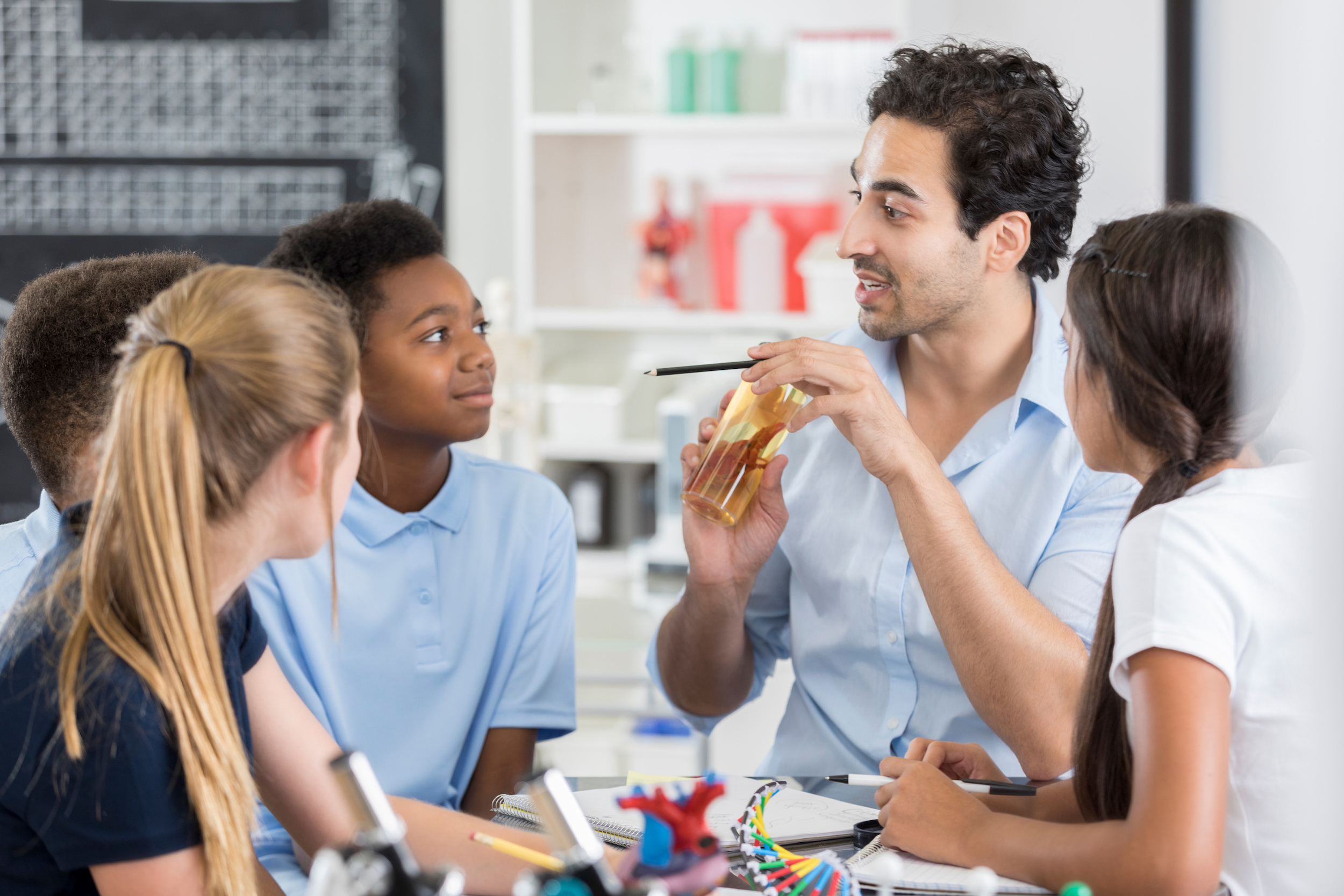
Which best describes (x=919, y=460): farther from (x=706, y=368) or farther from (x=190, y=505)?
(x=190, y=505)

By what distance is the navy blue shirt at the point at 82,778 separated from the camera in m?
0.76

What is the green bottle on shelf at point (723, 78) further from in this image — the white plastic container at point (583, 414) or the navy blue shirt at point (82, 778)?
the navy blue shirt at point (82, 778)

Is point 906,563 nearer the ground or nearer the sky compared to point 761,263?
nearer the ground

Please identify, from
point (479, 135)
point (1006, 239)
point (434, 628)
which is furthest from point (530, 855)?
point (479, 135)

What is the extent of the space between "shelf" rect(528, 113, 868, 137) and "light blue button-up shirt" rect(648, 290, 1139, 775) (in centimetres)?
149

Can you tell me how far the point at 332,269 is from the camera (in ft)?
4.56

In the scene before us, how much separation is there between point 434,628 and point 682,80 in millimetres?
1982

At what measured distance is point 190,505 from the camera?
2.51 ft

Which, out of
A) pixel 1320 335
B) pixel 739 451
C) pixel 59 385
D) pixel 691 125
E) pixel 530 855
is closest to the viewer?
pixel 1320 335

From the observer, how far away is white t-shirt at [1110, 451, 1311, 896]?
30.7 inches

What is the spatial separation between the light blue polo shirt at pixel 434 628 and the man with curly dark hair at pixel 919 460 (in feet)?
0.64

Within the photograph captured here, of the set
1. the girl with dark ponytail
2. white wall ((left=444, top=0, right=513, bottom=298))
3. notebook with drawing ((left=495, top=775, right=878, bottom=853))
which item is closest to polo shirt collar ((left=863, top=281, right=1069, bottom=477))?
the girl with dark ponytail

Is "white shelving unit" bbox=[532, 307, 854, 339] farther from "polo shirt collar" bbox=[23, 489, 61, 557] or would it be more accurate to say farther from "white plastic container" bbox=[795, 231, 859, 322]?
"polo shirt collar" bbox=[23, 489, 61, 557]

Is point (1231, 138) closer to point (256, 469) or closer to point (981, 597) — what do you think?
point (981, 597)
